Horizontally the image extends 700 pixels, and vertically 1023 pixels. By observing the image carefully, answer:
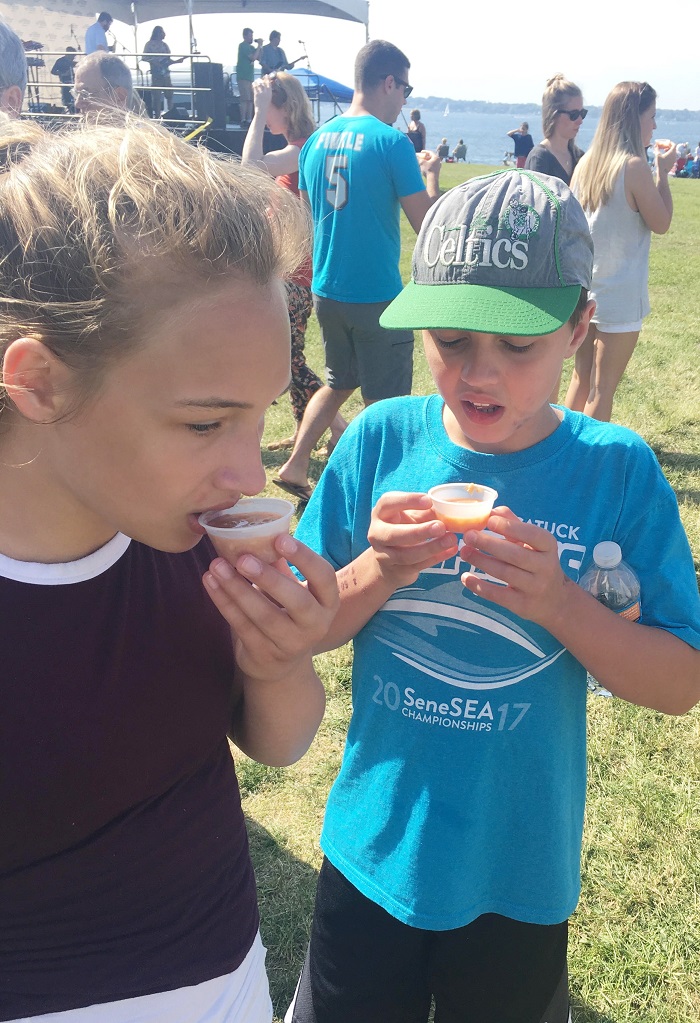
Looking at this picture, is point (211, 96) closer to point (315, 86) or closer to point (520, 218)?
point (315, 86)

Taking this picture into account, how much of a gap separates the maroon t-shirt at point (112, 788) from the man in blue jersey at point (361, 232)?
4.16 m

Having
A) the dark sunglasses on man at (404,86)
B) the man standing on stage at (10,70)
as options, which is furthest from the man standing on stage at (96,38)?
the man standing on stage at (10,70)

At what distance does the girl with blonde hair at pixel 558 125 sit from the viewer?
6.44 metres

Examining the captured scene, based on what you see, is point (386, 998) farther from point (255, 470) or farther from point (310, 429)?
point (310, 429)

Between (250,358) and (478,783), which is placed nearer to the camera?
(250,358)

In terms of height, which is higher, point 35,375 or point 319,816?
point 35,375

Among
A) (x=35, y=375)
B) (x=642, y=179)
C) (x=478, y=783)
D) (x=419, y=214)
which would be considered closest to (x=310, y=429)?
(x=419, y=214)

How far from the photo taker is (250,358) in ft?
3.94

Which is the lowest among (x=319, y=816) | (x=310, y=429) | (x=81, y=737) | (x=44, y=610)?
(x=319, y=816)

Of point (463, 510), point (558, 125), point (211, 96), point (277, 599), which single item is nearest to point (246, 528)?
point (277, 599)

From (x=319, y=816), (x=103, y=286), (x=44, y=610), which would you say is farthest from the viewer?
(x=319, y=816)

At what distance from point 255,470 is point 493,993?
4.02 ft

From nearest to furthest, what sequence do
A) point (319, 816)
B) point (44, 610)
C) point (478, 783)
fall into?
1. point (44, 610)
2. point (478, 783)
3. point (319, 816)

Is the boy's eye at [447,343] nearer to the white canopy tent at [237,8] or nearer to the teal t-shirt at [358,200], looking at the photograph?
the teal t-shirt at [358,200]
